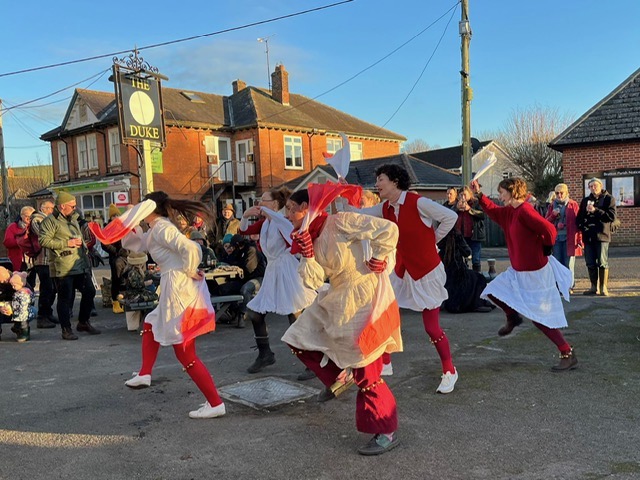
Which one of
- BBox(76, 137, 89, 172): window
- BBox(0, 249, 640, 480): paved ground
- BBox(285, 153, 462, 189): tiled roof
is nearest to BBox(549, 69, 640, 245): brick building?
BBox(285, 153, 462, 189): tiled roof

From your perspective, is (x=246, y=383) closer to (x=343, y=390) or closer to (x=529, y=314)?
(x=343, y=390)

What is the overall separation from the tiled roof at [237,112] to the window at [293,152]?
0.92 meters

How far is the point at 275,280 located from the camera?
18.0 feet

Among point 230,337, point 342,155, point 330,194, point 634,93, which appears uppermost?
point 634,93

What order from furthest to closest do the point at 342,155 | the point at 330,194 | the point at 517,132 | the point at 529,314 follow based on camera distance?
the point at 517,132 < the point at 529,314 < the point at 342,155 < the point at 330,194

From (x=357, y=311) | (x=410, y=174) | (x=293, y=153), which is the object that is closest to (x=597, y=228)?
(x=357, y=311)

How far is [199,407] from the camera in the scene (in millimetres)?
4422

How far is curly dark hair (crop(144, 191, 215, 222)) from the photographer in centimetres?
456

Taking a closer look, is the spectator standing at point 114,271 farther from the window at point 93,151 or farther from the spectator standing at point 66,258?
the window at point 93,151

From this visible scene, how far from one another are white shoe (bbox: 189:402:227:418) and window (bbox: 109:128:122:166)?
1093 inches

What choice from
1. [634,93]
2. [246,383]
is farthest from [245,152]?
[246,383]

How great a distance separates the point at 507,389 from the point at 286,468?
2.26 metres

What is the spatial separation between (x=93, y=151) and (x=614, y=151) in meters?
26.9

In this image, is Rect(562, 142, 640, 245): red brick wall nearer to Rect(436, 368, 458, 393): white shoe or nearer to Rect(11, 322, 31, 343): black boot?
Rect(436, 368, 458, 393): white shoe
